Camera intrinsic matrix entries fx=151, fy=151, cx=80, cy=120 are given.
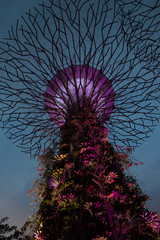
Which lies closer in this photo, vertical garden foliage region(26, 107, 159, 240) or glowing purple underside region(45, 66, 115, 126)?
vertical garden foliage region(26, 107, 159, 240)

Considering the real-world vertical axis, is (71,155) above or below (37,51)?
below

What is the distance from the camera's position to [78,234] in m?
1.76

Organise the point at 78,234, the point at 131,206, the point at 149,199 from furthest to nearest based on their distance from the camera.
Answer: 1. the point at 149,199
2. the point at 131,206
3. the point at 78,234

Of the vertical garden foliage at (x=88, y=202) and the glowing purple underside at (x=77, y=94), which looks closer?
the vertical garden foliage at (x=88, y=202)

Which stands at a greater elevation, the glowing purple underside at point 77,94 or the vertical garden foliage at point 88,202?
the glowing purple underside at point 77,94

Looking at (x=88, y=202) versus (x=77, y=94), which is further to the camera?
(x=77, y=94)

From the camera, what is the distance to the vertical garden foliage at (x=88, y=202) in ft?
5.82

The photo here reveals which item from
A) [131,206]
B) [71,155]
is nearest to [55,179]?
[71,155]

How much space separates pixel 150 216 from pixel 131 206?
0.39 metres

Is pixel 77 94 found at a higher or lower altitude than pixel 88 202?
higher

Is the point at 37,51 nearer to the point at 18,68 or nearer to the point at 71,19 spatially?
the point at 18,68

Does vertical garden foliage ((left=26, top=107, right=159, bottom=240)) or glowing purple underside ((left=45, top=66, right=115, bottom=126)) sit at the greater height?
glowing purple underside ((left=45, top=66, right=115, bottom=126))

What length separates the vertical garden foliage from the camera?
1775 mm

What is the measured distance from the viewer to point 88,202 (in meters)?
2.10
